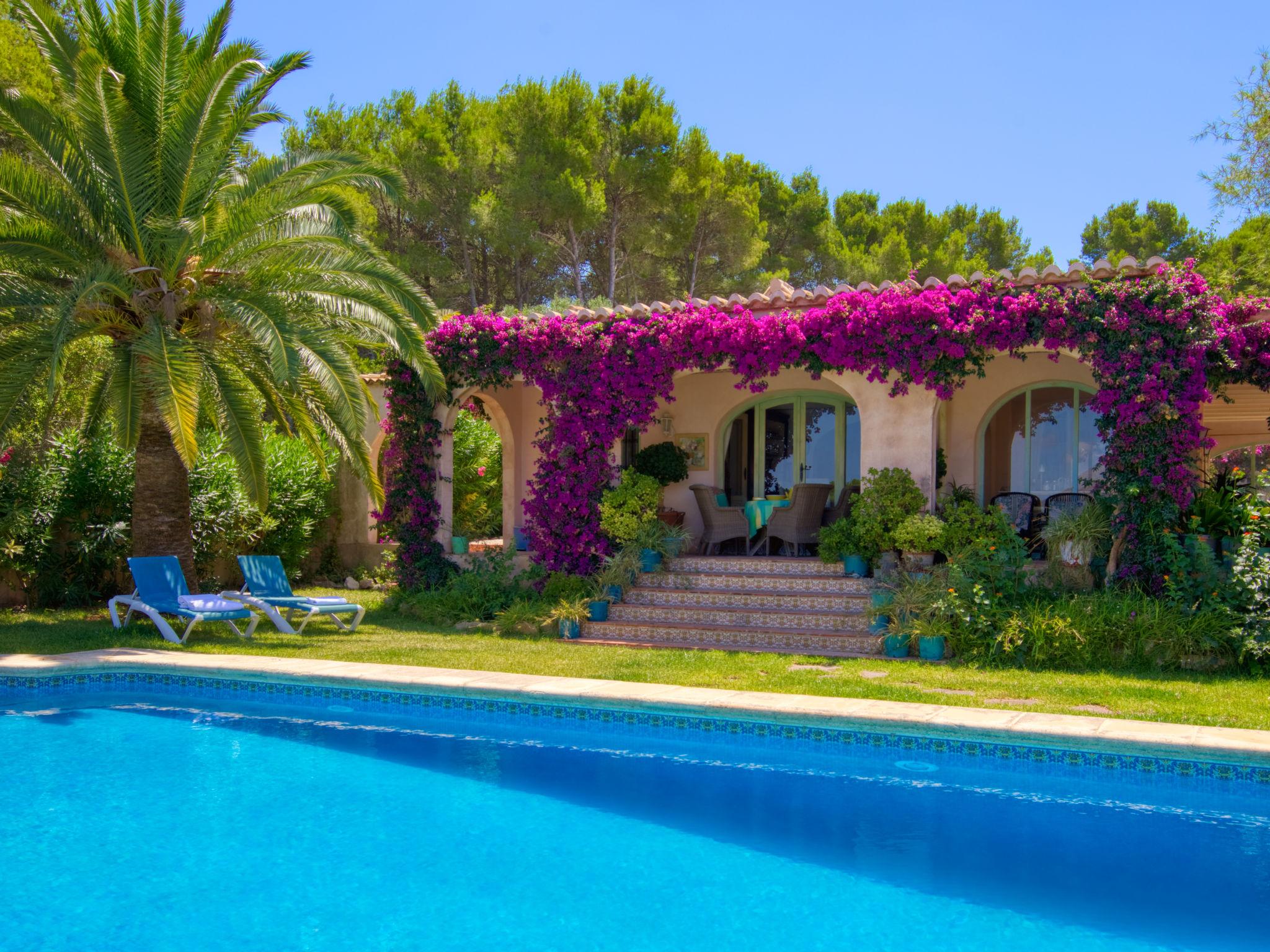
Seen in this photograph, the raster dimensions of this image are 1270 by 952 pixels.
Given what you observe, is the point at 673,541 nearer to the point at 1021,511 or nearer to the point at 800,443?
the point at 800,443

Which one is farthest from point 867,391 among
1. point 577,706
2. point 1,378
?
point 1,378

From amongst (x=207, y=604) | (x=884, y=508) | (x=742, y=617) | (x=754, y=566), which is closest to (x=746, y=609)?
(x=742, y=617)

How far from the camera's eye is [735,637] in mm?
11172

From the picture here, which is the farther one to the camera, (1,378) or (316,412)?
(316,412)

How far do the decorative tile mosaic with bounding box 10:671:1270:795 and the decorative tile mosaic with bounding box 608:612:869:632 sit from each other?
12.3ft

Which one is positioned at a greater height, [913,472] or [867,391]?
[867,391]

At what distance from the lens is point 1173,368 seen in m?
9.98

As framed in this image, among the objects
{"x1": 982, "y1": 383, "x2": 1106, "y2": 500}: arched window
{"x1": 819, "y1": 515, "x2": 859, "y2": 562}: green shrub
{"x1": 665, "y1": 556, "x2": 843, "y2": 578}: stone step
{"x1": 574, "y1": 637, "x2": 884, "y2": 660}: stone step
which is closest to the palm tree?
{"x1": 574, "y1": 637, "x2": 884, "y2": 660}: stone step

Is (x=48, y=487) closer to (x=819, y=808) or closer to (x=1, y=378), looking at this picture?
(x=1, y=378)

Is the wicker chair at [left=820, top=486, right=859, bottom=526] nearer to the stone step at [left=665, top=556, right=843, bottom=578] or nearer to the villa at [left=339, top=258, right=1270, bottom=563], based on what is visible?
the villa at [left=339, top=258, right=1270, bottom=563]

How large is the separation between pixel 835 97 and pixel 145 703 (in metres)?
16.8

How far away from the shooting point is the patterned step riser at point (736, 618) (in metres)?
11.1

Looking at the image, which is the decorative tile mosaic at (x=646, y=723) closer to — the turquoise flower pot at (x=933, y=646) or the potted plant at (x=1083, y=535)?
the turquoise flower pot at (x=933, y=646)

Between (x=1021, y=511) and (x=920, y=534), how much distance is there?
2666 millimetres
